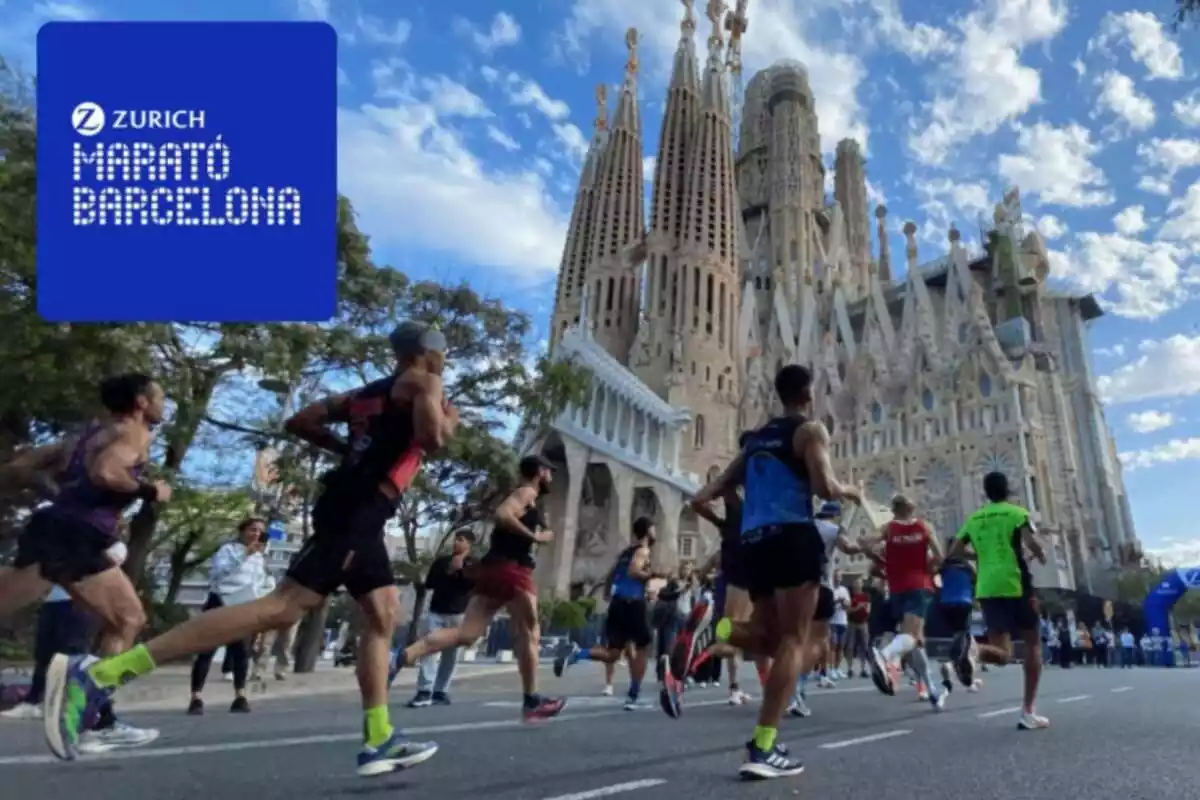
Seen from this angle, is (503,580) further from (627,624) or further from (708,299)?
(708,299)

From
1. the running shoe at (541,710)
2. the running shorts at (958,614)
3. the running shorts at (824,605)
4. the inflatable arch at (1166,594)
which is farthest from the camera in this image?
the inflatable arch at (1166,594)

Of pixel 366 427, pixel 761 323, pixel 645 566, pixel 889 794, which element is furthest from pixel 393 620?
pixel 761 323

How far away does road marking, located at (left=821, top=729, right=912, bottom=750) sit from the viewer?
5.05 meters

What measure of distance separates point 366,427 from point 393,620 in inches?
31.0

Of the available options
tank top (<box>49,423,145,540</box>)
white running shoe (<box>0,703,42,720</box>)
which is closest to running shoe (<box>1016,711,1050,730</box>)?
tank top (<box>49,423,145,540</box>)

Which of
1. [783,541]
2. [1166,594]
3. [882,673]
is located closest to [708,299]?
[1166,594]

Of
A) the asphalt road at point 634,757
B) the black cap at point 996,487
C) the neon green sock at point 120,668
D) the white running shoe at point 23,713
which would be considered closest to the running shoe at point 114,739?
the asphalt road at point 634,757

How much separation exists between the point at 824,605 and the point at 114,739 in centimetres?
389

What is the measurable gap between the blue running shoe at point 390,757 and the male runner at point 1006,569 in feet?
14.2

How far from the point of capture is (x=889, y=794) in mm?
3486

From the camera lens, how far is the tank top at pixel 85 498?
4406 mm

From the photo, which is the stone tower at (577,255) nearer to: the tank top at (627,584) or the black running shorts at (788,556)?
the tank top at (627,584)

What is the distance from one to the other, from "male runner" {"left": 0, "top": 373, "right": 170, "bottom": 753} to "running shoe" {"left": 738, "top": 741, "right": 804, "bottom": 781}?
293 cm

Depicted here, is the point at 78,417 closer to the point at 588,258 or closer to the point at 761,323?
the point at 588,258
